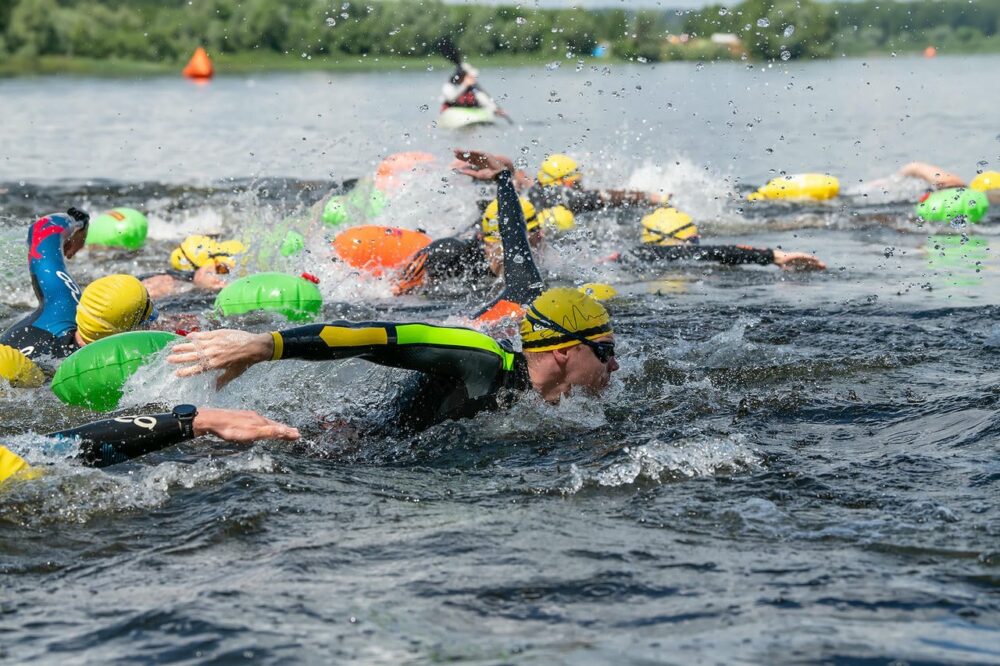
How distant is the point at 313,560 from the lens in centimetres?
471

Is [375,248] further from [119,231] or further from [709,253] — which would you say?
[119,231]

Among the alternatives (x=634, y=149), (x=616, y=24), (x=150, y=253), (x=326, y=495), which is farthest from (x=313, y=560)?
(x=616, y=24)

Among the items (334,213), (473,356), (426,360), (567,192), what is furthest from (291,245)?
(426,360)

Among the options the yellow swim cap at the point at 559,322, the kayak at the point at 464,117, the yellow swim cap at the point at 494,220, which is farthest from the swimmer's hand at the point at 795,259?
the kayak at the point at 464,117

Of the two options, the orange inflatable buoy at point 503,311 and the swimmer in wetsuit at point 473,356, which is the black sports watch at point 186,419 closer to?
the swimmer in wetsuit at point 473,356

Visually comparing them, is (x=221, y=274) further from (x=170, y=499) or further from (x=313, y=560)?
(x=313, y=560)

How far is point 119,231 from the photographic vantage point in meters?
14.1

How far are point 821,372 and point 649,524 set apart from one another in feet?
10.2

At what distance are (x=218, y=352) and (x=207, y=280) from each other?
6624mm

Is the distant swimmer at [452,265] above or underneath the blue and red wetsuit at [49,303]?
underneath

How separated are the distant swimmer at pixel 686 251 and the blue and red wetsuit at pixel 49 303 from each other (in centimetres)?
539

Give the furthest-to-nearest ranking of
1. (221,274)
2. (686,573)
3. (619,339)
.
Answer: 1. (221,274)
2. (619,339)
3. (686,573)

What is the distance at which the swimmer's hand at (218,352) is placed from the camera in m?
4.76

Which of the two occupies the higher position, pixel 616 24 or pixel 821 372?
pixel 616 24
